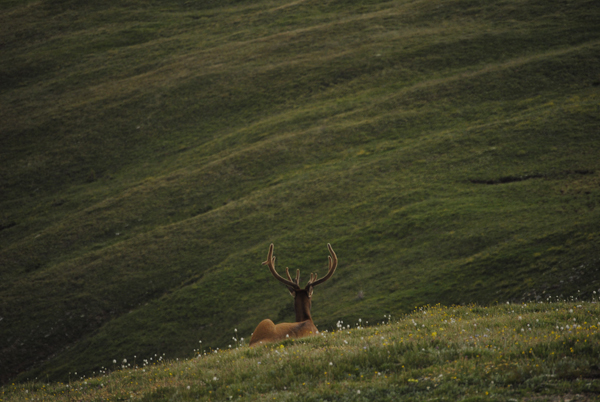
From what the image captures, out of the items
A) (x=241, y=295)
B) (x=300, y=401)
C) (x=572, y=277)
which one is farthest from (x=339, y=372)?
A: (x=241, y=295)

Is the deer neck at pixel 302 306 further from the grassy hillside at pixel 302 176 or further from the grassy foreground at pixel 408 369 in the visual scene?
the grassy hillside at pixel 302 176

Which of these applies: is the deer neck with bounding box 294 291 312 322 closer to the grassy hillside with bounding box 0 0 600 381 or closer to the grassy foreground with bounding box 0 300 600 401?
the grassy foreground with bounding box 0 300 600 401

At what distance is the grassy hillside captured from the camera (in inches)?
1277

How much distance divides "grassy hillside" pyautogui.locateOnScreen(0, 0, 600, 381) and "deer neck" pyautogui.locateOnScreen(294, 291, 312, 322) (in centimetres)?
1460

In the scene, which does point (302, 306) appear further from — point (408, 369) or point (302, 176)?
point (302, 176)

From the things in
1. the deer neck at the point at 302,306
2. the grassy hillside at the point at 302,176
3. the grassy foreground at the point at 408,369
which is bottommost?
the grassy hillside at the point at 302,176

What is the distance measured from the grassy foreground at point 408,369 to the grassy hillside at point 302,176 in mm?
16150

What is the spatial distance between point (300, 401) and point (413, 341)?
7.98 feet

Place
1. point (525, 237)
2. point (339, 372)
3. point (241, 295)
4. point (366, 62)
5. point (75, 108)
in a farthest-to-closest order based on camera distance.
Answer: point (75, 108), point (366, 62), point (241, 295), point (525, 237), point (339, 372)

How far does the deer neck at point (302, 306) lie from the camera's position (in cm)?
1416

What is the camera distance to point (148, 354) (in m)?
31.8

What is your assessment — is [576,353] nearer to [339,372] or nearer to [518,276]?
[339,372]

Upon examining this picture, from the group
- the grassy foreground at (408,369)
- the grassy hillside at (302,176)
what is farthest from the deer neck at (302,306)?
the grassy hillside at (302,176)

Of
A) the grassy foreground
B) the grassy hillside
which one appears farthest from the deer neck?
the grassy hillside
